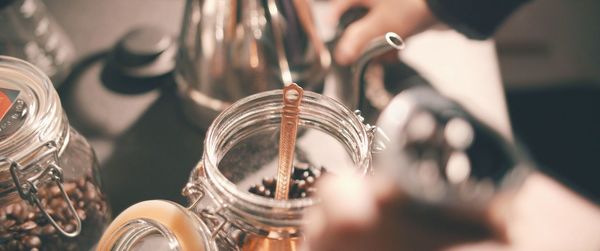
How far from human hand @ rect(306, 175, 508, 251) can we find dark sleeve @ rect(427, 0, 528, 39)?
446 millimetres

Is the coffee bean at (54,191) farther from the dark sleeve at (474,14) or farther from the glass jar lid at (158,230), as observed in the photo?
the dark sleeve at (474,14)

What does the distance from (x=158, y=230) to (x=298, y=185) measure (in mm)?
90

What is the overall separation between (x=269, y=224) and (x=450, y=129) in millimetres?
124

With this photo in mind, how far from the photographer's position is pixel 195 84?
0.51 m

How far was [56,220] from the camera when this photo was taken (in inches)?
16.2

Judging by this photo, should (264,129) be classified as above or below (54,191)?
above

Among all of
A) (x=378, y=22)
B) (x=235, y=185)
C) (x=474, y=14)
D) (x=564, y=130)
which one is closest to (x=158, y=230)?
(x=235, y=185)

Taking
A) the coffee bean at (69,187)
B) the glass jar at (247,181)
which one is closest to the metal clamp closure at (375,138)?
the glass jar at (247,181)

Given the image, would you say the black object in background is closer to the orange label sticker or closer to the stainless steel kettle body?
the stainless steel kettle body

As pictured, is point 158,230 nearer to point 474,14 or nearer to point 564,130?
point 474,14

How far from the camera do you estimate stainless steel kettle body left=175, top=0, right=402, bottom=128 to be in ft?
1.57

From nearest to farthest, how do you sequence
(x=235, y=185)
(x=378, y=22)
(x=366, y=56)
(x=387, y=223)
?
(x=387, y=223) → (x=235, y=185) → (x=366, y=56) → (x=378, y=22)

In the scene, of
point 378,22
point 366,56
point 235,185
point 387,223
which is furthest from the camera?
point 378,22

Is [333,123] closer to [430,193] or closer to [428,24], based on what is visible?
[430,193]
